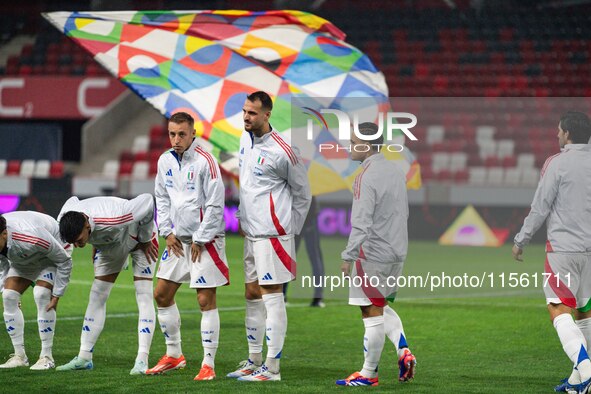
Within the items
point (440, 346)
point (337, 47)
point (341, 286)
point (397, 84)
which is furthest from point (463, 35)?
point (440, 346)

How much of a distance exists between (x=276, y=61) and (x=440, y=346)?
4.75 meters

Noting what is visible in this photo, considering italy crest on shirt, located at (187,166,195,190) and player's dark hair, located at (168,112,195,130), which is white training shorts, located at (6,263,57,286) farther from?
player's dark hair, located at (168,112,195,130)

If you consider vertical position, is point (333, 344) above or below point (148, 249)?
below

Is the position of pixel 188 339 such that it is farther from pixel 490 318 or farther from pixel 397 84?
pixel 397 84

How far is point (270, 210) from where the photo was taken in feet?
25.8

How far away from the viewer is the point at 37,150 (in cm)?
2942

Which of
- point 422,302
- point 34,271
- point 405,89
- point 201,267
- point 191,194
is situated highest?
point 405,89

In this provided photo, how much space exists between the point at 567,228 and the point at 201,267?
253cm

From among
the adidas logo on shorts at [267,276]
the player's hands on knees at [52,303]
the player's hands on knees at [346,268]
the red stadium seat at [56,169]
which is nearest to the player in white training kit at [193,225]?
the adidas logo on shorts at [267,276]

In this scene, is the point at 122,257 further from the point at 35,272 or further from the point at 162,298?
the point at 35,272

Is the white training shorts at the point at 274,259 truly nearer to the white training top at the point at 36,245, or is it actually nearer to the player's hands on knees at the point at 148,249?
the player's hands on knees at the point at 148,249

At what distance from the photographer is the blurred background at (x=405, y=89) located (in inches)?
985

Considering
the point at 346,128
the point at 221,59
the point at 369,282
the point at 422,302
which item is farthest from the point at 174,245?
the point at 422,302

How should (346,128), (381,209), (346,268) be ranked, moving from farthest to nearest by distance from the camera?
(346,128)
(381,209)
(346,268)
